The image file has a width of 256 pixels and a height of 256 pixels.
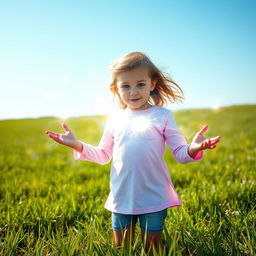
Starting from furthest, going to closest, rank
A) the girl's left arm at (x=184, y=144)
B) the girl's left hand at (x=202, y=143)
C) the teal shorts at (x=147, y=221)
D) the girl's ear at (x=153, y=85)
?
the girl's ear at (x=153, y=85) < the teal shorts at (x=147, y=221) < the girl's left arm at (x=184, y=144) < the girl's left hand at (x=202, y=143)

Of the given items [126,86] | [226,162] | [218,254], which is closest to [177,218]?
[218,254]

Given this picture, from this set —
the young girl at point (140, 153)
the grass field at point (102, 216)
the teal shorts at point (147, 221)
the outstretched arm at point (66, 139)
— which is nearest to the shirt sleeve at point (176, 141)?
the young girl at point (140, 153)

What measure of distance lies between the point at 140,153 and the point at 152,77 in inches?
30.5

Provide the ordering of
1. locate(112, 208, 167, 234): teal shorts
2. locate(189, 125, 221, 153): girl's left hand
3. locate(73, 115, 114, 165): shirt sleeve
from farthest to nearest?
locate(73, 115, 114, 165): shirt sleeve → locate(112, 208, 167, 234): teal shorts → locate(189, 125, 221, 153): girl's left hand

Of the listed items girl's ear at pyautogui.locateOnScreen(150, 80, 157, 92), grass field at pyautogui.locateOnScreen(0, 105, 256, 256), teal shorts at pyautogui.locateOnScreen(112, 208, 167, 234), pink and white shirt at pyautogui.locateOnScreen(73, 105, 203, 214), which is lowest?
grass field at pyautogui.locateOnScreen(0, 105, 256, 256)

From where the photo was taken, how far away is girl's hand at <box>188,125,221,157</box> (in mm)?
1986

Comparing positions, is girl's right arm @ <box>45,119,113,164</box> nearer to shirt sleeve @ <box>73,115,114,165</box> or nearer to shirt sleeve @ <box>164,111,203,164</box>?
shirt sleeve @ <box>73,115,114,165</box>

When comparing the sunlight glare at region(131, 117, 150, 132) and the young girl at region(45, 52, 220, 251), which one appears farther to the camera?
the sunlight glare at region(131, 117, 150, 132)

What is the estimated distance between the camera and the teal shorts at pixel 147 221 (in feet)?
7.37

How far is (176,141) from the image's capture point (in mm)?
2391

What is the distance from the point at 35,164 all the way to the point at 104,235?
4195 millimetres

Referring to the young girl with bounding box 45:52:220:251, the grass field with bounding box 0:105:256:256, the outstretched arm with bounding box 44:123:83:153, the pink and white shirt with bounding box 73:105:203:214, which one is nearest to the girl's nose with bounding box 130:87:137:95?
Result: the young girl with bounding box 45:52:220:251

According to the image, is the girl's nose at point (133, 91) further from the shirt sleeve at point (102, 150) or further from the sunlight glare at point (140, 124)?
the shirt sleeve at point (102, 150)

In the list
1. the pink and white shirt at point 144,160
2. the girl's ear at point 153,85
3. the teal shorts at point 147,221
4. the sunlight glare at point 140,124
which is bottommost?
the teal shorts at point 147,221
